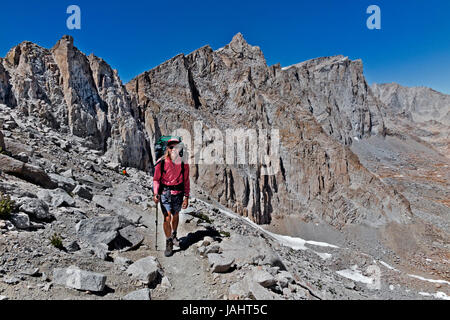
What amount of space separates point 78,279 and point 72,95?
17.8 metres

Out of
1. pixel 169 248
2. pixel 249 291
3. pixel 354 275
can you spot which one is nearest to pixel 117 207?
pixel 169 248

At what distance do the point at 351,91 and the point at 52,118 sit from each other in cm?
10275

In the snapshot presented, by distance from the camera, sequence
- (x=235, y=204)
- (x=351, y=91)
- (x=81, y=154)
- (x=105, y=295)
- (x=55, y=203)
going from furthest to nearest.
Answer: (x=351, y=91) < (x=235, y=204) < (x=81, y=154) < (x=55, y=203) < (x=105, y=295)

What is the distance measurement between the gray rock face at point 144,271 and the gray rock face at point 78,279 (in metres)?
0.79

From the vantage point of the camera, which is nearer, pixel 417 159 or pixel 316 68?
pixel 417 159

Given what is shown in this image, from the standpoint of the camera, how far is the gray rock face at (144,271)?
5195 mm

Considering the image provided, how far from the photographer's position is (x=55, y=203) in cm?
714

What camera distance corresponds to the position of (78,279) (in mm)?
4379

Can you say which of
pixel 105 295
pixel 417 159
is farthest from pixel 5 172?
pixel 417 159

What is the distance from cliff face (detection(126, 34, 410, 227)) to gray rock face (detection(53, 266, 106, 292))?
2427 centimetres

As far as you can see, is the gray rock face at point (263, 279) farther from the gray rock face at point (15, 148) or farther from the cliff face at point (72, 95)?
the cliff face at point (72, 95)

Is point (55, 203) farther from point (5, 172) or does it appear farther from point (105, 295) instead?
point (105, 295)

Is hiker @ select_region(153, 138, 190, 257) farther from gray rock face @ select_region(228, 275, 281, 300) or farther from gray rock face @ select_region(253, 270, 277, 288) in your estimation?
gray rock face @ select_region(253, 270, 277, 288)

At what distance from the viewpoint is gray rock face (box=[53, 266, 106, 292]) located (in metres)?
4.36
